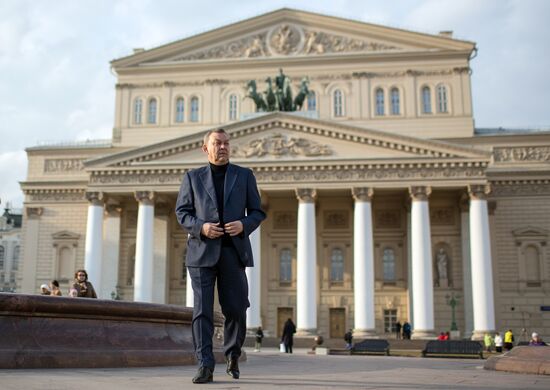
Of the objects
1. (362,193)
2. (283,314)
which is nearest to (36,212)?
(283,314)

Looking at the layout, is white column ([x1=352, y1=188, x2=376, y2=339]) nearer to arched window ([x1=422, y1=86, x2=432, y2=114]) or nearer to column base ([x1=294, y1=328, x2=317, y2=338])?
column base ([x1=294, y1=328, x2=317, y2=338])

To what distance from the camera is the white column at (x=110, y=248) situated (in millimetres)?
41031

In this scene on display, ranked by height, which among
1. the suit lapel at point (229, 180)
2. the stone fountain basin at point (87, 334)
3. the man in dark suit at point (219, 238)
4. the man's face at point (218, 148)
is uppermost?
the man's face at point (218, 148)

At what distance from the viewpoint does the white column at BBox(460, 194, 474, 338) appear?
38.8 m

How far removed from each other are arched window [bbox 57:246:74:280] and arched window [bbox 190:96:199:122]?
38.8ft

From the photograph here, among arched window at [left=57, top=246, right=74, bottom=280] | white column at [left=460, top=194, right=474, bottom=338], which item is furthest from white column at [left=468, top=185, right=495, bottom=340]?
arched window at [left=57, top=246, right=74, bottom=280]

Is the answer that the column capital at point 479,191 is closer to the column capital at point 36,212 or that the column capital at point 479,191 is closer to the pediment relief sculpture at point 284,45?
the pediment relief sculpture at point 284,45

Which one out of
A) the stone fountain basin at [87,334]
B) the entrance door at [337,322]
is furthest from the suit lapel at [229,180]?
the entrance door at [337,322]

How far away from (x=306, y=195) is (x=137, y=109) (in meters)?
17.1

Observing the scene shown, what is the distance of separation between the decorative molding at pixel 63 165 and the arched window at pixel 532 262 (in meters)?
27.3

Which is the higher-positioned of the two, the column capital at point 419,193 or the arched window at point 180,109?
the arched window at point 180,109

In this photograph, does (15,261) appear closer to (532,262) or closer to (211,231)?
(532,262)

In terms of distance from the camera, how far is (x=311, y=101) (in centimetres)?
4722

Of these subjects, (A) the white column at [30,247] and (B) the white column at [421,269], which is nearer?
(B) the white column at [421,269]
